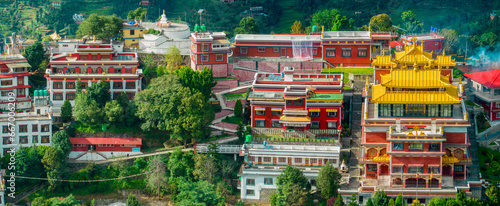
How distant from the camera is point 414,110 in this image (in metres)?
82.5

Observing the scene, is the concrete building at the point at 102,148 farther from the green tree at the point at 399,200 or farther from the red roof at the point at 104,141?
the green tree at the point at 399,200

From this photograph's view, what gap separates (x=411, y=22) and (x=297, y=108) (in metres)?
45.0

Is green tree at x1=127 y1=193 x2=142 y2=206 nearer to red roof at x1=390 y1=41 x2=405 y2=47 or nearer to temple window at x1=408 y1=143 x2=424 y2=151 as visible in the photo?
temple window at x1=408 y1=143 x2=424 y2=151

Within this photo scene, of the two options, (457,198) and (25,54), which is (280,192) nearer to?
(457,198)

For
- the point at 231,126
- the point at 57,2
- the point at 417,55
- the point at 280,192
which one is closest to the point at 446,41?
the point at 417,55

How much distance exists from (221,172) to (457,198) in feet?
66.8

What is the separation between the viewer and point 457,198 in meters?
78.8

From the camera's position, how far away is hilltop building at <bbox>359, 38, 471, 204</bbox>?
80500mm

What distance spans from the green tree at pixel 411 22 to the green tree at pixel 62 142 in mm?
54765

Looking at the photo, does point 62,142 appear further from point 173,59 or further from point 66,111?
point 173,59

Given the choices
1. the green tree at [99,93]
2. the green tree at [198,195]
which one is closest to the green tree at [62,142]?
the green tree at [99,93]

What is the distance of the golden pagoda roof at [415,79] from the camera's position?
3253 inches

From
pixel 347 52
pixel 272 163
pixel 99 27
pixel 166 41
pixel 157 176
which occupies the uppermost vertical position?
pixel 99 27

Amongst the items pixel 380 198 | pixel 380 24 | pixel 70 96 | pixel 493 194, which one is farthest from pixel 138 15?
pixel 493 194
